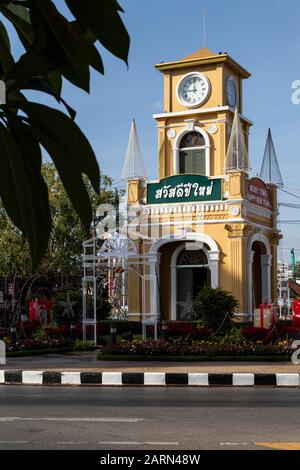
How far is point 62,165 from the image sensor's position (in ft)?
2.93

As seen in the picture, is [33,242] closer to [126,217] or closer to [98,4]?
[98,4]

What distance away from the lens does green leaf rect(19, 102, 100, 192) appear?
90 centimetres

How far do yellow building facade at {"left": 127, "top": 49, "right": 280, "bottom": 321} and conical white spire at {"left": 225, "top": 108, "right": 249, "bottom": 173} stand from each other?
170mm

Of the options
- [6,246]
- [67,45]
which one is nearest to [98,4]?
[67,45]

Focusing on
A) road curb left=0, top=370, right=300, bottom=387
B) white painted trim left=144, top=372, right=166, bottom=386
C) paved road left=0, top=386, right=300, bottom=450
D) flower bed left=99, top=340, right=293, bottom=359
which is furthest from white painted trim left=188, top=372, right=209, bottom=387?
flower bed left=99, top=340, right=293, bottom=359

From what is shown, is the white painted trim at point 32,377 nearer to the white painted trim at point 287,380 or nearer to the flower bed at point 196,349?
the flower bed at point 196,349

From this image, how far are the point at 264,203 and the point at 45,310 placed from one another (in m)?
8.74

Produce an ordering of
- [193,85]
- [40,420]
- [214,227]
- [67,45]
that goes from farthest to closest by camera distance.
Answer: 1. [193,85]
2. [214,227]
3. [40,420]
4. [67,45]

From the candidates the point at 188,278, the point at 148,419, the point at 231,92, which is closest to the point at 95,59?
the point at 148,419

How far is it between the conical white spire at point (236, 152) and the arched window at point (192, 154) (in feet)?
4.95

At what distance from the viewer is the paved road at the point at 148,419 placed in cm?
609

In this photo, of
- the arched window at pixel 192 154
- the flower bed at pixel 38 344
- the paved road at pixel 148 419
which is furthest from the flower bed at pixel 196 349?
the arched window at pixel 192 154

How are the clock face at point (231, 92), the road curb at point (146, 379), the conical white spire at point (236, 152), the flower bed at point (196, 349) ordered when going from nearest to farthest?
1. the road curb at point (146, 379)
2. the flower bed at point (196, 349)
3. the conical white spire at point (236, 152)
4. the clock face at point (231, 92)

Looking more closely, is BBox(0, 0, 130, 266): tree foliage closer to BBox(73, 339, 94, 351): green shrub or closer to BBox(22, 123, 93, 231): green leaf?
BBox(22, 123, 93, 231): green leaf
